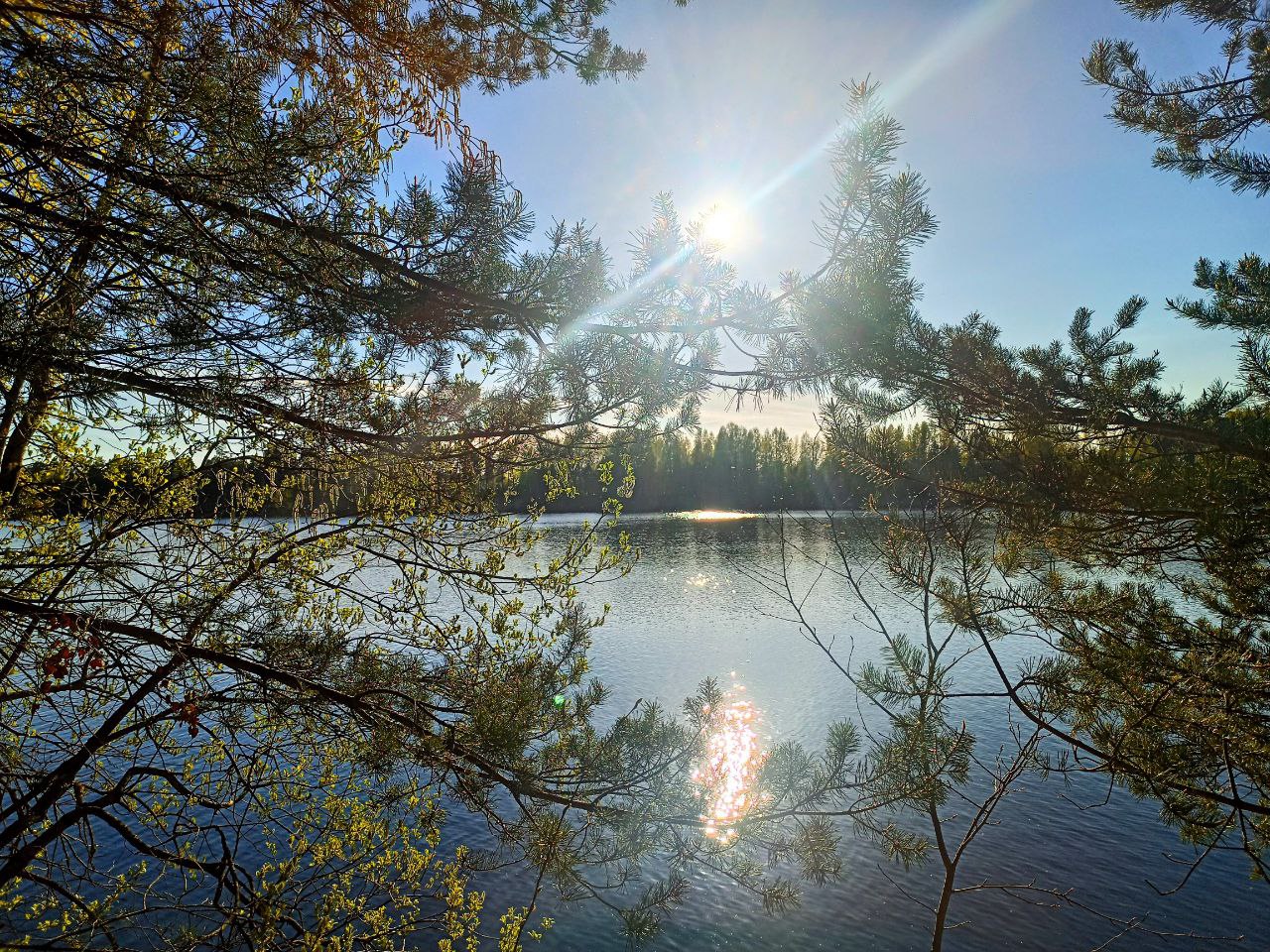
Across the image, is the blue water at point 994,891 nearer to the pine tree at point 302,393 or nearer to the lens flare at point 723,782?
the lens flare at point 723,782

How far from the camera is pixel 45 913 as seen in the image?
6.68 m

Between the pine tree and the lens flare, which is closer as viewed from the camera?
the pine tree

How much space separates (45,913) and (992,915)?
401 inches

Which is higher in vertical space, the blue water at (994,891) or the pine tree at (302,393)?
the pine tree at (302,393)

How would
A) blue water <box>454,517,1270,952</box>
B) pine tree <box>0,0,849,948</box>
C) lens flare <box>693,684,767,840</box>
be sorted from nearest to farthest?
pine tree <box>0,0,849,948</box>
lens flare <box>693,684,767,840</box>
blue water <box>454,517,1270,952</box>

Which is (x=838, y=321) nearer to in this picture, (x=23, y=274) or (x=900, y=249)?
(x=900, y=249)

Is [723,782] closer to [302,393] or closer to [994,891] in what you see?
[302,393]

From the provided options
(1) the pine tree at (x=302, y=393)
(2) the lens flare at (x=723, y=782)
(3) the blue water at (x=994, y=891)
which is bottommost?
(3) the blue water at (x=994, y=891)

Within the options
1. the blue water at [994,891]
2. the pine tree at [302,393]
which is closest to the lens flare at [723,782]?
the pine tree at [302,393]

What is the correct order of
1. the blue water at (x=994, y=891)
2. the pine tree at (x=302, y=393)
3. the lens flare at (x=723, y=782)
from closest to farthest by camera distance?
the pine tree at (x=302, y=393)
the lens flare at (x=723, y=782)
the blue water at (x=994, y=891)

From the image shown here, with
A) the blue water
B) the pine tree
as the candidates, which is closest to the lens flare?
the pine tree

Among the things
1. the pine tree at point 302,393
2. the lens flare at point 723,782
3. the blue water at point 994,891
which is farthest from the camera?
the blue water at point 994,891

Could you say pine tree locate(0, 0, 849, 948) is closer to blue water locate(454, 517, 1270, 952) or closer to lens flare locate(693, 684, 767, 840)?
lens flare locate(693, 684, 767, 840)

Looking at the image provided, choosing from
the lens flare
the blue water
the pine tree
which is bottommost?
the blue water
